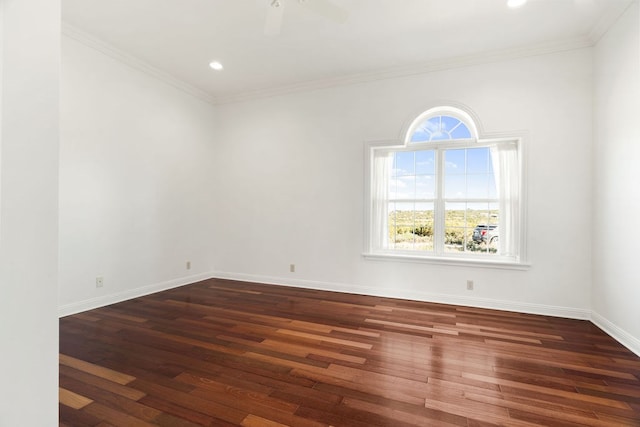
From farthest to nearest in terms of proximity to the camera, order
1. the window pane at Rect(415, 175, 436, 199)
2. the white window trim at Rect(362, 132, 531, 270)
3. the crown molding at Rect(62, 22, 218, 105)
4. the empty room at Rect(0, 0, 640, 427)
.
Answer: the window pane at Rect(415, 175, 436, 199) < the white window trim at Rect(362, 132, 531, 270) < the crown molding at Rect(62, 22, 218, 105) < the empty room at Rect(0, 0, 640, 427)

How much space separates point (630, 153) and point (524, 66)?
1.54 metres

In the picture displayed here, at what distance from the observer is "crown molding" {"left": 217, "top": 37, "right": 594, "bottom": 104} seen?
358 centimetres

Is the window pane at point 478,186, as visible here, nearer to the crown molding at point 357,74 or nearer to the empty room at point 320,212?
the empty room at point 320,212

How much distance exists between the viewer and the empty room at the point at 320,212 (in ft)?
5.74

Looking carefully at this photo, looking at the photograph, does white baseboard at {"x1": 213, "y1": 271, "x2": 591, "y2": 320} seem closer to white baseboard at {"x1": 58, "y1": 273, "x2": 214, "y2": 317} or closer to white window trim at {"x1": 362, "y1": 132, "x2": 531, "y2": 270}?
white window trim at {"x1": 362, "y1": 132, "x2": 531, "y2": 270}

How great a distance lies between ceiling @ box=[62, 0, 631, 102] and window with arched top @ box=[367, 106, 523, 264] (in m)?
0.94

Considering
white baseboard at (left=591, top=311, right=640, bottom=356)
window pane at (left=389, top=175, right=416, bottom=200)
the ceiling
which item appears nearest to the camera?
white baseboard at (left=591, top=311, right=640, bottom=356)

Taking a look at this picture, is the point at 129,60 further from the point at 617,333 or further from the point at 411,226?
the point at 617,333

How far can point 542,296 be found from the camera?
368cm

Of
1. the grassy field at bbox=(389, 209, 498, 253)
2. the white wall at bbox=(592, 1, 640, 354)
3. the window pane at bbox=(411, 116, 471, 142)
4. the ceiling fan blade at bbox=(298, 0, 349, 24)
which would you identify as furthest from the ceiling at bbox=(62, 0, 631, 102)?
the grassy field at bbox=(389, 209, 498, 253)

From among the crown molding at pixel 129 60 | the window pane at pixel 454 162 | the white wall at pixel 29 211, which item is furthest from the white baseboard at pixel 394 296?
the crown molding at pixel 129 60

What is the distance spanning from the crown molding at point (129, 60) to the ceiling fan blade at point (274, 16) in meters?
2.27

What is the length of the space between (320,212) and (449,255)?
1874mm

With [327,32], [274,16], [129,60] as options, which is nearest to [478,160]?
[327,32]
